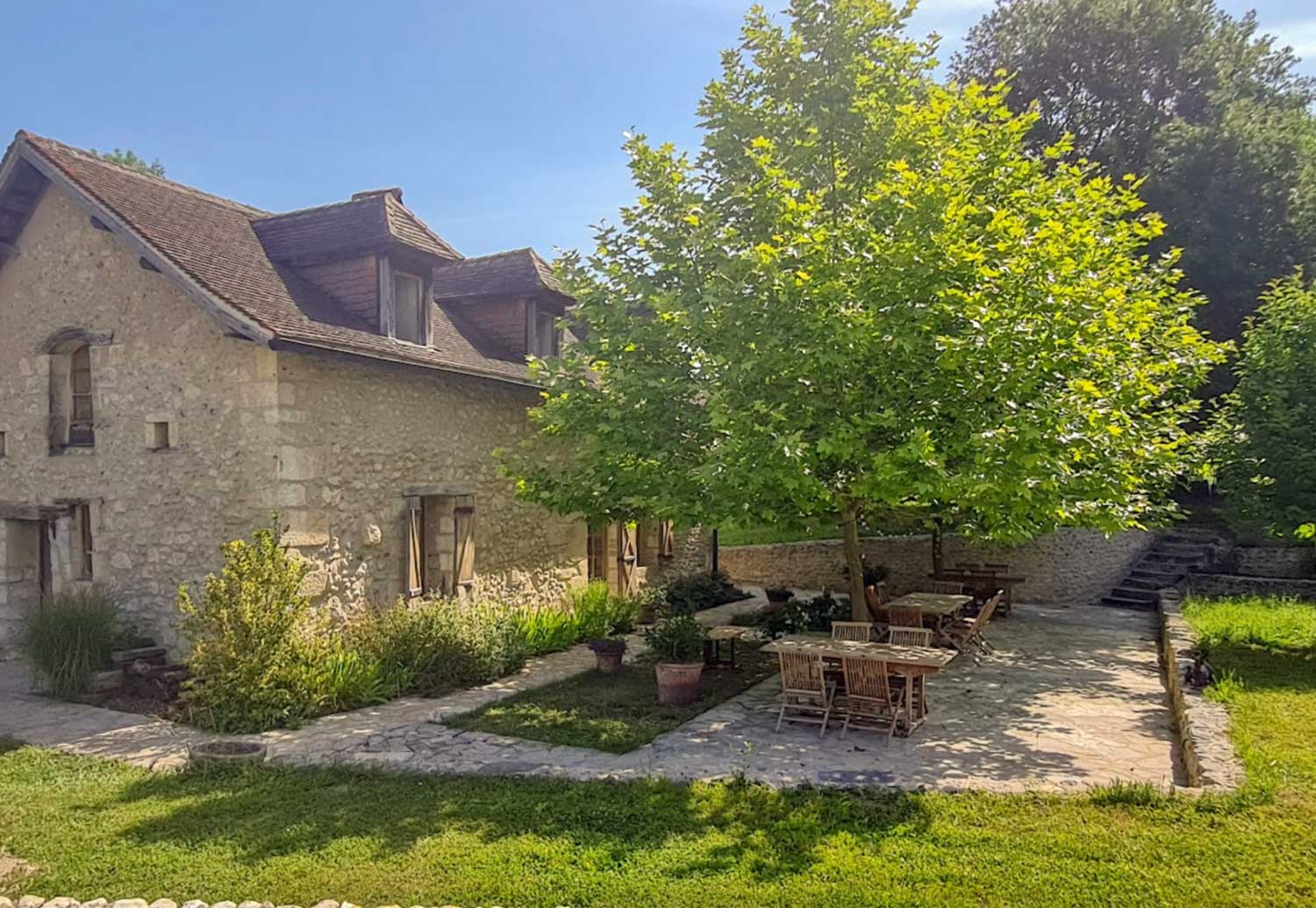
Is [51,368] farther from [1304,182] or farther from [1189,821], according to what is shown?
[1304,182]

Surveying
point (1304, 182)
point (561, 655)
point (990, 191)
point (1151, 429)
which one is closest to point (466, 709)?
point (561, 655)

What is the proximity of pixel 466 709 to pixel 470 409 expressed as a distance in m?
4.86

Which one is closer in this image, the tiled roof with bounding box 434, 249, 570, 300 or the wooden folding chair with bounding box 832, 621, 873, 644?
the wooden folding chair with bounding box 832, 621, 873, 644

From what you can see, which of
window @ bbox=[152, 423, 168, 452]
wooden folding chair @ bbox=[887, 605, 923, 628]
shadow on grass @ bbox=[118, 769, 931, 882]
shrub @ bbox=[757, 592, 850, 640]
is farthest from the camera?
shrub @ bbox=[757, 592, 850, 640]

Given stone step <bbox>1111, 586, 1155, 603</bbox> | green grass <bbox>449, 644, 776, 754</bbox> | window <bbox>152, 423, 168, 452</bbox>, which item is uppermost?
window <bbox>152, 423, 168, 452</bbox>

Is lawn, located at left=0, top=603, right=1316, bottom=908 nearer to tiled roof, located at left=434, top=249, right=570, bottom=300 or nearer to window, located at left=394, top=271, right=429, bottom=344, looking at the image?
window, located at left=394, top=271, right=429, bottom=344

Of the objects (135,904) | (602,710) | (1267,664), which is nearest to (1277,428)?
(1267,664)

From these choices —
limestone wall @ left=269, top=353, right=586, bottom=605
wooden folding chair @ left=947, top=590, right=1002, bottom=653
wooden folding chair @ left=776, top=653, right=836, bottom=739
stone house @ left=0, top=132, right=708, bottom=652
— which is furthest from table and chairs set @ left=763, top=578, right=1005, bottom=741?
stone house @ left=0, top=132, right=708, bottom=652

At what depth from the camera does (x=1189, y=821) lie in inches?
209

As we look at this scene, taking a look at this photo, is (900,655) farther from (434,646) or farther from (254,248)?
(254,248)

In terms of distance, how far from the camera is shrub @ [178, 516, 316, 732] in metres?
8.20

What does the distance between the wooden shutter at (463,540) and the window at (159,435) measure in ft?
12.0

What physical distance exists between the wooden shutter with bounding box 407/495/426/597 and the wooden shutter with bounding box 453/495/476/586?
46 centimetres

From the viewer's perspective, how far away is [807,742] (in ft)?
24.5
